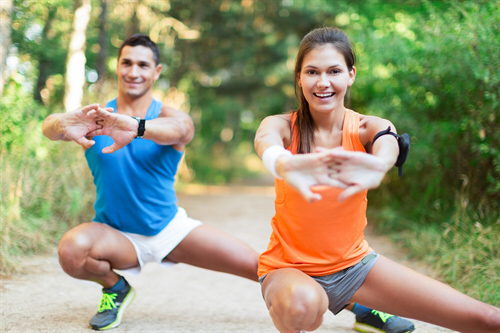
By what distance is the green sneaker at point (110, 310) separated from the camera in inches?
119

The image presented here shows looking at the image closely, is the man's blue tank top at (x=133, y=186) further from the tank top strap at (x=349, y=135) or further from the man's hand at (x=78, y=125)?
the tank top strap at (x=349, y=135)

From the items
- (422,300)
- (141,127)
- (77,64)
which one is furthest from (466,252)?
(77,64)

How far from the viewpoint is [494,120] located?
14.3ft

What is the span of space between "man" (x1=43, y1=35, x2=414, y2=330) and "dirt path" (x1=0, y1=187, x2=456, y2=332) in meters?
0.32

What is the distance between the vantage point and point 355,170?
1.98 meters

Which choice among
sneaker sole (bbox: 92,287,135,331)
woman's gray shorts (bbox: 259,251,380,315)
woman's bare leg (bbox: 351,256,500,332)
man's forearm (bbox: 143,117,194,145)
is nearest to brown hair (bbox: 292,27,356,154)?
woman's gray shorts (bbox: 259,251,380,315)

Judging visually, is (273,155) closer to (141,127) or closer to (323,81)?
(323,81)

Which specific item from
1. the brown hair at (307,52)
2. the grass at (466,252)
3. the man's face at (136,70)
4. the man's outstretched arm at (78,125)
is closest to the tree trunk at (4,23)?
the man's face at (136,70)

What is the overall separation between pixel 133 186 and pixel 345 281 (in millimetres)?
1479

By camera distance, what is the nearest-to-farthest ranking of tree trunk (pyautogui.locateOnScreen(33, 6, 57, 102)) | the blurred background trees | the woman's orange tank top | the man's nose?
1. the woman's orange tank top
2. the man's nose
3. the blurred background trees
4. tree trunk (pyautogui.locateOnScreen(33, 6, 57, 102))

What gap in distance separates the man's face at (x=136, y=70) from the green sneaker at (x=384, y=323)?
2154mm

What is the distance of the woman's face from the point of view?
2387 millimetres

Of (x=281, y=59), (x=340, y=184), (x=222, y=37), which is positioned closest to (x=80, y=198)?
(x=340, y=184)

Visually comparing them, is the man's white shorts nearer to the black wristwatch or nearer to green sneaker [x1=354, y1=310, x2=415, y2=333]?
the black wristwatch
